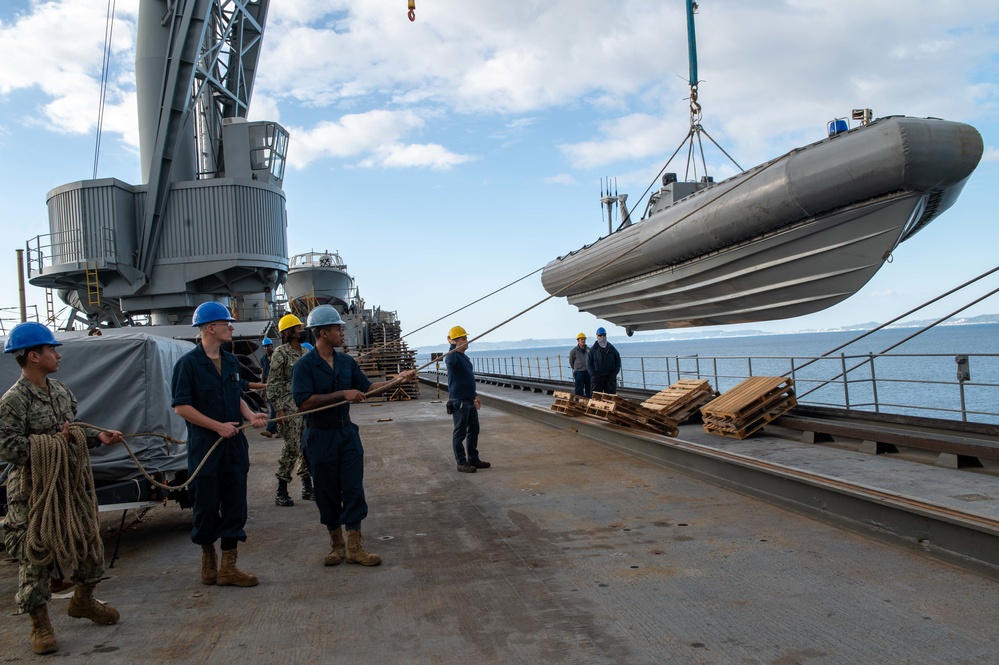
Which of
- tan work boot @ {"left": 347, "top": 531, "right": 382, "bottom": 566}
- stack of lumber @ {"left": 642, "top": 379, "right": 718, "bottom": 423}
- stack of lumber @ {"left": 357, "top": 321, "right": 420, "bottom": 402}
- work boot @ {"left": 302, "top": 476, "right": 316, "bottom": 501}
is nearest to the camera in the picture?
tan work boot @ {"left": 347, "top": 531, "right": 382, "bottom": 566}

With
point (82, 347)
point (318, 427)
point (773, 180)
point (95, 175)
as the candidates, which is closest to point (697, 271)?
point (773, 180)

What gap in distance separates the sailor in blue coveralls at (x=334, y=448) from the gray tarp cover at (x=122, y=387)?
1.45 m

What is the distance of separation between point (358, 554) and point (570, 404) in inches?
279

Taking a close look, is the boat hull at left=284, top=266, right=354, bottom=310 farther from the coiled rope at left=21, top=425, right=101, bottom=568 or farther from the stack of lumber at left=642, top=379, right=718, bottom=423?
the coiled rope at left=21, top=425, right=101, bottom=568

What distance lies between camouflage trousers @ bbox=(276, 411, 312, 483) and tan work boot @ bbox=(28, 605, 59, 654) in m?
3.65

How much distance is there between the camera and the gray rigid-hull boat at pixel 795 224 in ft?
27.3

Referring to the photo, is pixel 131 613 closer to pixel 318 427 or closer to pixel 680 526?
pixel 318 427

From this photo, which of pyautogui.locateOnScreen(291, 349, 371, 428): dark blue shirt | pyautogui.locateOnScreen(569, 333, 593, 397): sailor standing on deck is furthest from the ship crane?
pyautogui.locateOnScreen(291, 349, 371, 428): dark blue shirt

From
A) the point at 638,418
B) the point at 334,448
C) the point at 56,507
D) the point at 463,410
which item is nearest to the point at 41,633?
the point at 56,507

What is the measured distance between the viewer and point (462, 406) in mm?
8969

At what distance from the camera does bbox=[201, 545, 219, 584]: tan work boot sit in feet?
15.5

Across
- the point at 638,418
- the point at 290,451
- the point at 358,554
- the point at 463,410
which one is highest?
the point at 463,410

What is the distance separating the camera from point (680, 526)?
562cm

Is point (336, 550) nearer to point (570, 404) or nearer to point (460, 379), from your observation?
point (460, 379)
